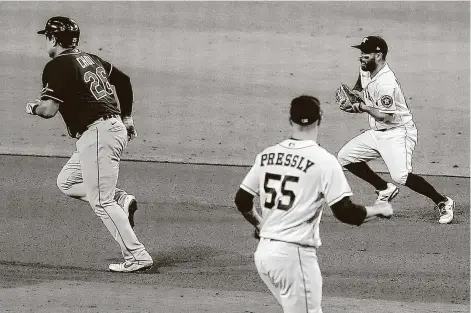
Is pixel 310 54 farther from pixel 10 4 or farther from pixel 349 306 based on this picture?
pixel 349 306

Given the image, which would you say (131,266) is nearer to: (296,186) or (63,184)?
(63,184)

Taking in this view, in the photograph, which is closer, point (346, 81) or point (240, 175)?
point (240, 175)

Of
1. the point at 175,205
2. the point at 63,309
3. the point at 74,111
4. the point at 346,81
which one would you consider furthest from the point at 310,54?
the point at 63,309

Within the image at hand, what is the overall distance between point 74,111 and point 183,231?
1990 mm

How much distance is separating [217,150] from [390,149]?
3.24 metres

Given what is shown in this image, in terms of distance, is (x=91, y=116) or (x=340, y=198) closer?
(x=340, y=198)

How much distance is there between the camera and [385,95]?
10070mm

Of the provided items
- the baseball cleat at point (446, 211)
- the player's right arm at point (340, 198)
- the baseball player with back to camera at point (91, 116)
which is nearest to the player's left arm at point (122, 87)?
the baseball player with back to camera at point (91, 116)

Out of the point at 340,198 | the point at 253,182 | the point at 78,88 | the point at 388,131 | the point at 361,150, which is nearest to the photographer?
the point at 340,198

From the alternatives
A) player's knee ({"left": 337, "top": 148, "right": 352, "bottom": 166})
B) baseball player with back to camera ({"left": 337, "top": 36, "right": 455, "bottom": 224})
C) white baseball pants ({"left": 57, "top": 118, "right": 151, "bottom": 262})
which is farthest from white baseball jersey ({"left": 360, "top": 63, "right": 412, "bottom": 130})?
white baseball pants ({"left": 57, "top": 118, "right": 151, "bottom": 262})

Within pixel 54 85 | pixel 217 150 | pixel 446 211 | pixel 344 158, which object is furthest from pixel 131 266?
pixel 217 150

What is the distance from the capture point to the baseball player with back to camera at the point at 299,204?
19.8 ft

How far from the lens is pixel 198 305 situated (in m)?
7.89

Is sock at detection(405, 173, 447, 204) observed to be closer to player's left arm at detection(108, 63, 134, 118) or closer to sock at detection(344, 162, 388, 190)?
sock at detection(344, 162, 388, 190)
